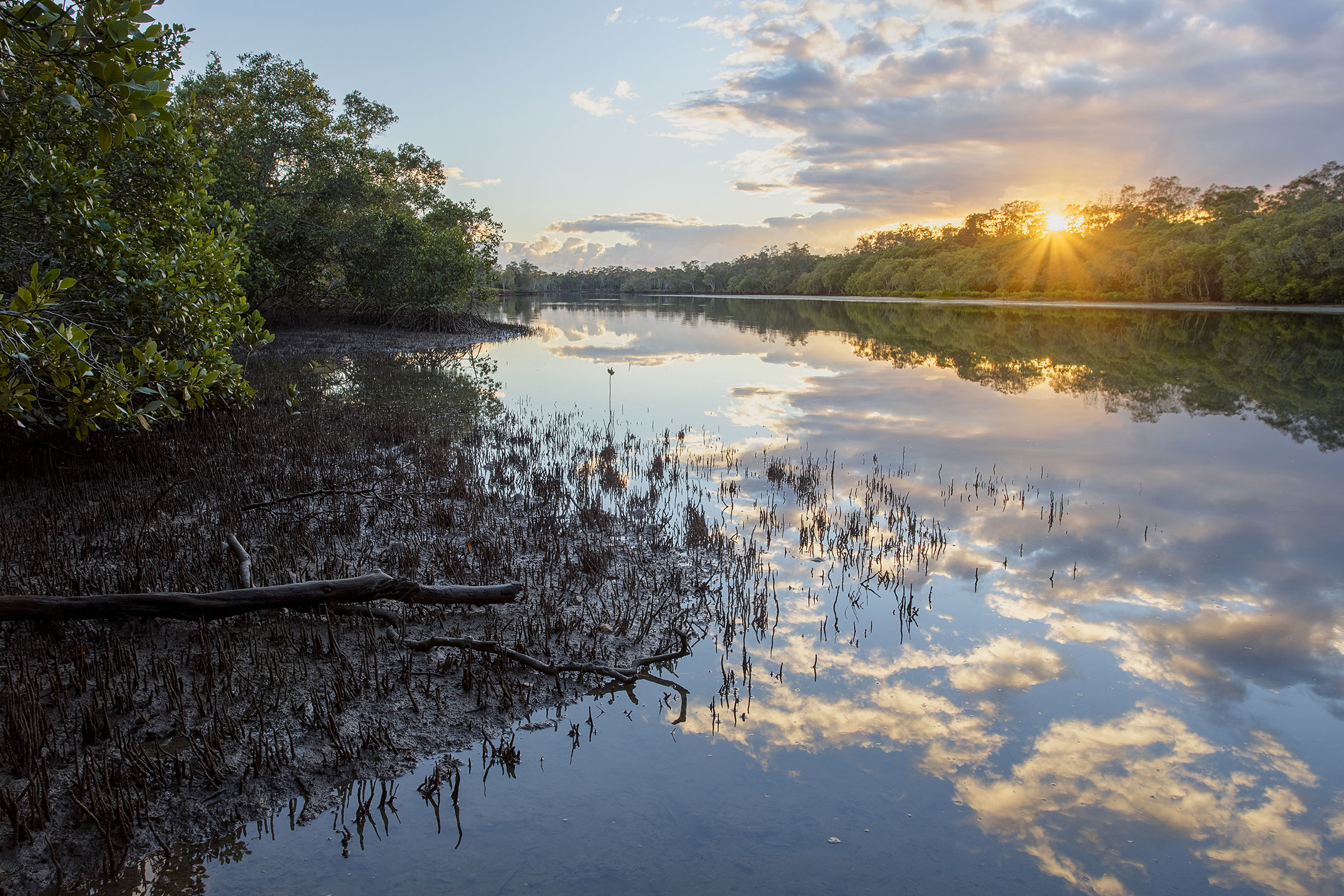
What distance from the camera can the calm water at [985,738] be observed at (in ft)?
9.77

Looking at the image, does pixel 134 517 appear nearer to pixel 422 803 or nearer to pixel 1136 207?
pixel 422 803

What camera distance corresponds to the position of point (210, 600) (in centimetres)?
396

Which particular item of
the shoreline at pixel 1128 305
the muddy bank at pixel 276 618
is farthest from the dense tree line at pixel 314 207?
the shoreline at pixel 1128 305

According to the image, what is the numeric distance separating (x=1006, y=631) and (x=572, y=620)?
9.95ft

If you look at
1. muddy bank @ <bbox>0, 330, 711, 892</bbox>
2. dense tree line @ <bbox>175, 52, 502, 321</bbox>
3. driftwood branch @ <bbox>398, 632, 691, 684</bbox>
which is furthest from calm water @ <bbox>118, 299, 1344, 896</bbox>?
dense tree line @ <bbox>175, 52, 502, 321</bbox>

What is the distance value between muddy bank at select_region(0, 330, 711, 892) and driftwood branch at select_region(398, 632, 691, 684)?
81 mm

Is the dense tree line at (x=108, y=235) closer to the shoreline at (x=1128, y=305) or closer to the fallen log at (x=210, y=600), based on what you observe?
the fallen log at (x=210, y=600)

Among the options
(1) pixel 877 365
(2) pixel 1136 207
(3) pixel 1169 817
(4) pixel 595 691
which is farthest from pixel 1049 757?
(2) pixel 1136 207

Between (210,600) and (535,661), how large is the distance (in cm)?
182

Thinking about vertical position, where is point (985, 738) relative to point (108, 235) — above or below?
below

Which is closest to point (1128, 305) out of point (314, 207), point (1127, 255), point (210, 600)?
point (1127, 255)

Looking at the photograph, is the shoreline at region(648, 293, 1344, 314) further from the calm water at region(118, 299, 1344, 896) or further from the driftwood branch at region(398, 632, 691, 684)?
the driftwood branch at region(398, 632, 691, 684)

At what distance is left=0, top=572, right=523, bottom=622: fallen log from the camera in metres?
3.84

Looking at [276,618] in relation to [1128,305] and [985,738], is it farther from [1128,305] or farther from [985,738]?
[1128,305]
